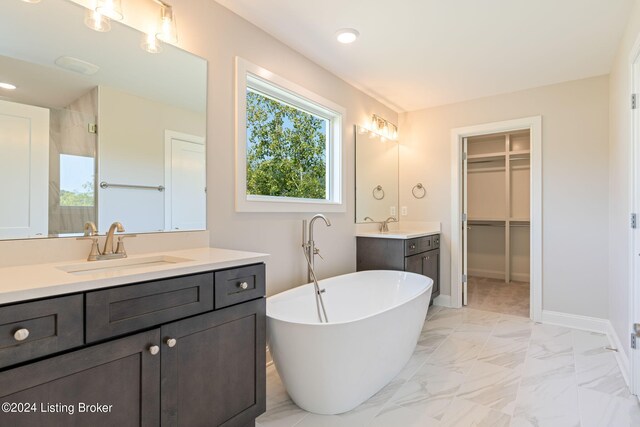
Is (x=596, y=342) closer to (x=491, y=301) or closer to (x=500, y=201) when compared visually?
(x=491, y=301)

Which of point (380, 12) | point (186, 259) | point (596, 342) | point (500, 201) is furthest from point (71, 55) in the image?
point (500, 201)

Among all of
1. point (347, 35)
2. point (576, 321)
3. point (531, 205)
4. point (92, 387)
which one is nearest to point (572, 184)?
point (531, 205)

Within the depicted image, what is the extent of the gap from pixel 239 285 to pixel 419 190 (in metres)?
3.12

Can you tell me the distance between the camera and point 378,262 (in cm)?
328

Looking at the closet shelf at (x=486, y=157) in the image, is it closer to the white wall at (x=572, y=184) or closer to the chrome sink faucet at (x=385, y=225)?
the white wall at (x=572, y=184)

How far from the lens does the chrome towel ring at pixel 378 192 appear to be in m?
3.69

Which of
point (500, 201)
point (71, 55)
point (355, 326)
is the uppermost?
point (71, 55)

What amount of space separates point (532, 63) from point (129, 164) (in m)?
3.25

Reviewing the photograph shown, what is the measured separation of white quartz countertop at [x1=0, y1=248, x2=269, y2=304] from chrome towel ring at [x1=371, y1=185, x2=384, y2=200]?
7.52 feet

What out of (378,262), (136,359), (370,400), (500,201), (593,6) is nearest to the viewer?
(136,359)

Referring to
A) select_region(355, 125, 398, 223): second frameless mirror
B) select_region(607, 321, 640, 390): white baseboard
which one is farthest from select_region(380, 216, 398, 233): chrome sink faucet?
select_region(607, 321, 640, 390): white baseboard

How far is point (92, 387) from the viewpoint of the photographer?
40.9 inches

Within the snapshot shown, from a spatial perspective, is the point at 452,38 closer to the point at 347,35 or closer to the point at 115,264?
the point at 347,35

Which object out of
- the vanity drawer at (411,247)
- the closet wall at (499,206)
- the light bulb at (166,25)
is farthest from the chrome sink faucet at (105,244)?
the closet wall at (499,206)
